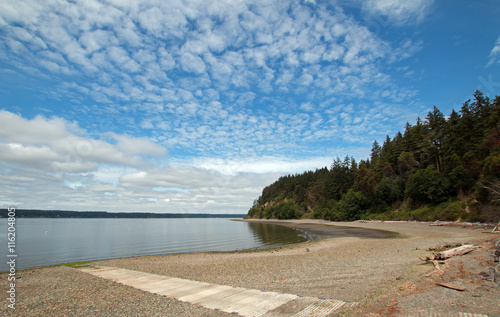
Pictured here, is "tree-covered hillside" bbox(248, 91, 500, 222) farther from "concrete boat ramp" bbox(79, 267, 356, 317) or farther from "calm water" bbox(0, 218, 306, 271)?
"concrete boat ramp" bbox(79, 267, 356, 317)

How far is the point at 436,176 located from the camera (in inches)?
2057

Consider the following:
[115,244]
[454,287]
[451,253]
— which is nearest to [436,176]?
[451,253]

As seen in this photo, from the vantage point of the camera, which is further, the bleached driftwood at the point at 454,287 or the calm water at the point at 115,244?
the calm water at the point at 115,244

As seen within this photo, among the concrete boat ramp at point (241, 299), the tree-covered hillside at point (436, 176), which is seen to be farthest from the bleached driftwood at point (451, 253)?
the tree-covered hillside at point (436, 176)

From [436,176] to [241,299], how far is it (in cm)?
5815

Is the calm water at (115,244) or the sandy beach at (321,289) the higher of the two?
the sandy beach at (321,289)

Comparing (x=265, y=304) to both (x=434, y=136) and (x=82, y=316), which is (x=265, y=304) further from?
(x=434, y=136)

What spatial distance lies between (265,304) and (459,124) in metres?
66.8

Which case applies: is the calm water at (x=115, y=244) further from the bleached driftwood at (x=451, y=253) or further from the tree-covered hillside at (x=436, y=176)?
the tree-covered hillside at (x=436, y=176)

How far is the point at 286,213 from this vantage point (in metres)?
130

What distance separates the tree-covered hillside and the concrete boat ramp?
3498cm

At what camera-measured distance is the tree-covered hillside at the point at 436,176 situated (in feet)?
135

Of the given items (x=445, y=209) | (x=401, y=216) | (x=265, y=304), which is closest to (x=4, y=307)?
(x=265, y=304)

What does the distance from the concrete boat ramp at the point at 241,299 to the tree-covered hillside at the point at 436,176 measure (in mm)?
34979
